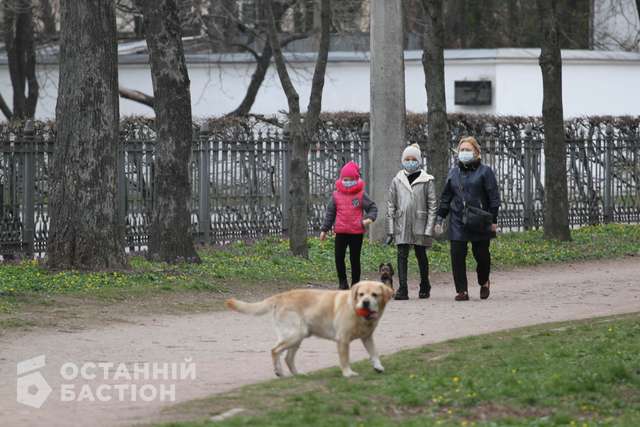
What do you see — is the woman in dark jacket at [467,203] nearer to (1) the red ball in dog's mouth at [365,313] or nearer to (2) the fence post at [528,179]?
(1) the red ball in dog's mouth at [365,313]

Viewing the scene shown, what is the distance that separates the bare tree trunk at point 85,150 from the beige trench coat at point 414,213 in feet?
11.8

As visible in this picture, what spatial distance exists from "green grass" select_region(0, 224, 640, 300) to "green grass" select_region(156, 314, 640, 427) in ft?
17.6

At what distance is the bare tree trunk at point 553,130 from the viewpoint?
23.5 m

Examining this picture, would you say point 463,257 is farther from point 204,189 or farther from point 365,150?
point 365,150

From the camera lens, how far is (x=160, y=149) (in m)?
18.7

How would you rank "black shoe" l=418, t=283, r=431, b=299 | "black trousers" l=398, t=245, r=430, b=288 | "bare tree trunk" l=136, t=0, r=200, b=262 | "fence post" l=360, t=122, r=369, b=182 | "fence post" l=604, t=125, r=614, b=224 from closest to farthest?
"black trousers" l=398, t=245, r=430, b=288, "black shoe" l=418, t=283, r=431, b=299, "bare tree trunk" l=136, t=0, r=200, b=262, "fence post" l=360, t=122, r=369, b=182, "fence post" l=604, t=125, r=614, b=224

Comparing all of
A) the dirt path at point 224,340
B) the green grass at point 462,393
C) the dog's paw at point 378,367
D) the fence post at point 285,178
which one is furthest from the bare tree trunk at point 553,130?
the dog's paw at point 378,367

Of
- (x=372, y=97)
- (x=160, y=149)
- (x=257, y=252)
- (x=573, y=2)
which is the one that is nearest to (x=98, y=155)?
(x=160, y=149)

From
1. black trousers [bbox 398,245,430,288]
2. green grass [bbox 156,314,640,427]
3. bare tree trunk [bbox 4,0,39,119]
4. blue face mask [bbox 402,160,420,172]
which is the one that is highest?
bare tree trunk [bbox 4,0,39,119]

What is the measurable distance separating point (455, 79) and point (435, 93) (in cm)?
998

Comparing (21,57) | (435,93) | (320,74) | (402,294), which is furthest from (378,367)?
(21,57)

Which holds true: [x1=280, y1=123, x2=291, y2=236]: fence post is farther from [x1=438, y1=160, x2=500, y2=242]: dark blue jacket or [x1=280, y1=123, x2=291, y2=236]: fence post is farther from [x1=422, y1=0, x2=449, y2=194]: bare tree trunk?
[x1=438, y1=160, x2=500, y2=242]: dark blue jacket

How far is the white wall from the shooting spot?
3216 cm

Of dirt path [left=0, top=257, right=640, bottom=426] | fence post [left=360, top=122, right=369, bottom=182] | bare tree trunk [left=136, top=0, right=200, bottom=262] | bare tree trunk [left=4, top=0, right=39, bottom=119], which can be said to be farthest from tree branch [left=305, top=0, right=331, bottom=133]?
bare tree trunk [left=4, top=0, right=39, bottom=119]
